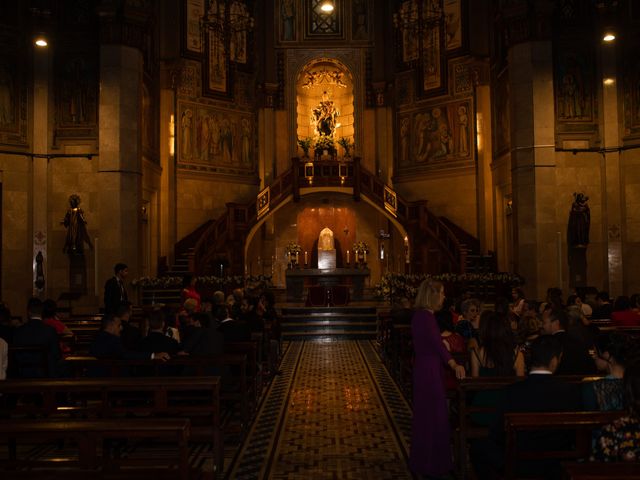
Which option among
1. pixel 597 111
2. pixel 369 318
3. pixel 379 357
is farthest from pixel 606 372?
pixel 597 111

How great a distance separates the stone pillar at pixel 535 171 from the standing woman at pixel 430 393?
13.4 meters

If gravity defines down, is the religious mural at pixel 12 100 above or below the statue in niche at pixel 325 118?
below

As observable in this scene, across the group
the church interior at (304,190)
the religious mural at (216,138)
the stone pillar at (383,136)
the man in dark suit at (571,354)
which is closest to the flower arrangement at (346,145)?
the church interior at (304,190)

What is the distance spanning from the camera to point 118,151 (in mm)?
18969

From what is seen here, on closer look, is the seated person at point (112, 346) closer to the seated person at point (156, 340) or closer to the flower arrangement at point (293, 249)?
the seated person at point (156, 340)

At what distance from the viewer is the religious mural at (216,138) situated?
83.7 ft

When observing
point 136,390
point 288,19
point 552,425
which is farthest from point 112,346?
point 288,19

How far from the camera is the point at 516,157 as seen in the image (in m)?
19.0

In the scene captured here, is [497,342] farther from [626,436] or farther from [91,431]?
[91,431]

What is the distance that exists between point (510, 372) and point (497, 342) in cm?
43

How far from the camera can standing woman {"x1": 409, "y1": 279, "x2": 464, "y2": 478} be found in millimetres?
5848

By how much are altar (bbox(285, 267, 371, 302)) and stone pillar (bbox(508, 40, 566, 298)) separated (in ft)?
19.7

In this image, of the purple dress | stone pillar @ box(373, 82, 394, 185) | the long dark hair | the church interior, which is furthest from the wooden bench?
stone pillar @ box(373, 82, 394, 185)

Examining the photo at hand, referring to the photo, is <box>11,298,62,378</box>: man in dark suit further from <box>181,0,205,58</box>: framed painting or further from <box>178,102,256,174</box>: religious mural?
<box>181,0,205,58</box>: framed painting
